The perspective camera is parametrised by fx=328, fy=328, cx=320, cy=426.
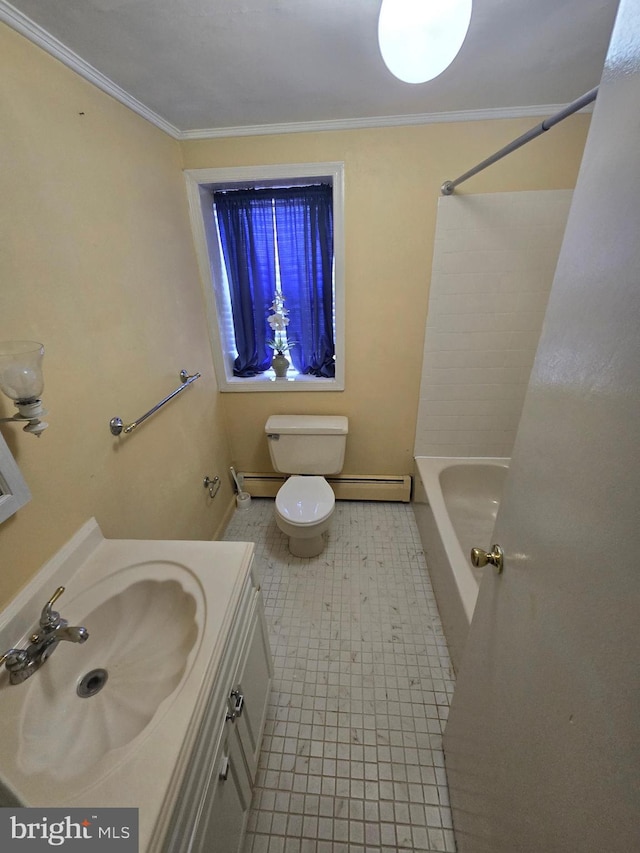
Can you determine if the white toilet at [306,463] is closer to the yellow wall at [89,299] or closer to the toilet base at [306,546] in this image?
the toilet base at [306,546]

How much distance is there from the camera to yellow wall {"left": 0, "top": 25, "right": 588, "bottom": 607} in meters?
0.87

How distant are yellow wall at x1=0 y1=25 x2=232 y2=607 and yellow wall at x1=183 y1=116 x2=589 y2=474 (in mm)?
572

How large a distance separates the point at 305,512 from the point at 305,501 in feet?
0.29

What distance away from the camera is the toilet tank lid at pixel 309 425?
79.9 inches

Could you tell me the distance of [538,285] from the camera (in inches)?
67.9

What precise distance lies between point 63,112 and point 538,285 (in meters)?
2.06

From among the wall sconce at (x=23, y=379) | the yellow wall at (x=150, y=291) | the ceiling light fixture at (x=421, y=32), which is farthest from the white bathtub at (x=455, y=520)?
the ceiling light fixture at (x=421, y=32)

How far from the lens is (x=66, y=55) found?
3.17 ft

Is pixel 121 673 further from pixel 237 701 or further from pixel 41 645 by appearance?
pixel 237 701

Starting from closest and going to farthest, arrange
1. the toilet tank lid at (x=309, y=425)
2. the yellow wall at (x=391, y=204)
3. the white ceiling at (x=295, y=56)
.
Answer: the white ceiling at (x=295, y=56) < the yellow wall at (x=391, y=204) < the toilet tank lid at (x=309, y=425)

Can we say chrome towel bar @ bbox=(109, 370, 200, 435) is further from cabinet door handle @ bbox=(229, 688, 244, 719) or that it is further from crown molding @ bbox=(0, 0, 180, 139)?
crown molding @ bbox=(0, 0, 180, 139)

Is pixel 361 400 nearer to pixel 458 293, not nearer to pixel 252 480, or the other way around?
pixel 458 293

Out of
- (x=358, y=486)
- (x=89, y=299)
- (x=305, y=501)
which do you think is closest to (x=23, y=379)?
(x=89, y=299)

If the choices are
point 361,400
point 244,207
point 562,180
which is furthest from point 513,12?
point 361,400
